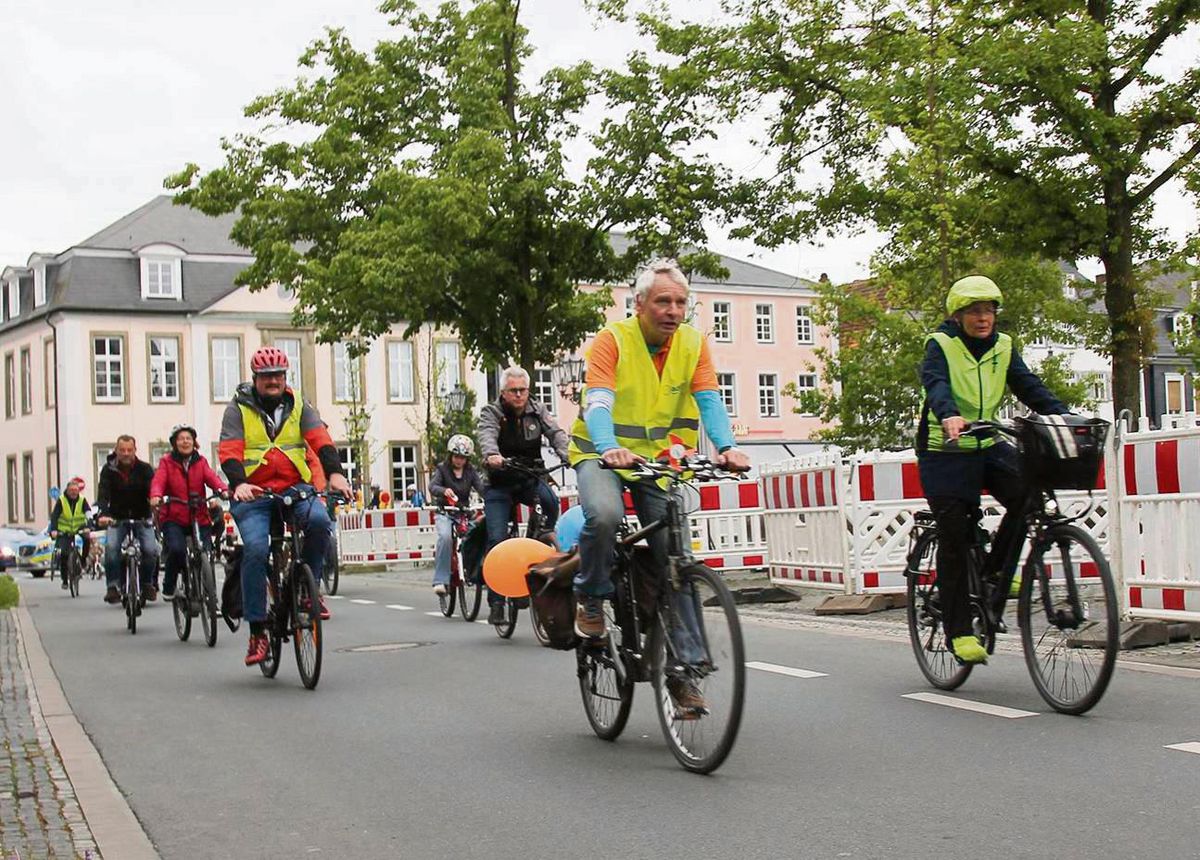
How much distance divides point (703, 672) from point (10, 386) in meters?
63.0

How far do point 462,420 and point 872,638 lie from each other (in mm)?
28759

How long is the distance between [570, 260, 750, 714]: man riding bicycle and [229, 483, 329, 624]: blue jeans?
3.37 meters

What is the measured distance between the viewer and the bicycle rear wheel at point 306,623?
929 cm

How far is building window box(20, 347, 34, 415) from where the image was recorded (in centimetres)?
6175

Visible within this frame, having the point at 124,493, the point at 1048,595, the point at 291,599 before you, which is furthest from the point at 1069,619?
the point at 124,493

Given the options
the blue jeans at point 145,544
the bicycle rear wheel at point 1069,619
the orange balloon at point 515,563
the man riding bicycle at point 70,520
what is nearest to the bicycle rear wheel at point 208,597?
the blue jeans at point 145,544

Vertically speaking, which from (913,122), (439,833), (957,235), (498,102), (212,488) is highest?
(498,102)

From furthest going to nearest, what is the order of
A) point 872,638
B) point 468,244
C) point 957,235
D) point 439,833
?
point 468,244 < point 957,235 < point 872,638 < point 439,833

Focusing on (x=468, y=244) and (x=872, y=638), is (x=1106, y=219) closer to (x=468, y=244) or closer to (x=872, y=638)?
(x=468, y=244)

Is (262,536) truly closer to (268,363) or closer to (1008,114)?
(268,363)

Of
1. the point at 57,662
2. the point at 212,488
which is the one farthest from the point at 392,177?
the point at 57,662

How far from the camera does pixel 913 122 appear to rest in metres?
21.9

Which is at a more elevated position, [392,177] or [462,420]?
[392,177]

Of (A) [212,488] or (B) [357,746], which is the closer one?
(B) [357,746]
